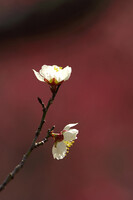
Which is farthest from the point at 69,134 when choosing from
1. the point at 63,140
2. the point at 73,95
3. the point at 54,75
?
the point at 73,95

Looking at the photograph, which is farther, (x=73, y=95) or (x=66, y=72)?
(x=73, y=95)

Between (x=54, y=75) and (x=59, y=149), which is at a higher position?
(x=54, y=75)

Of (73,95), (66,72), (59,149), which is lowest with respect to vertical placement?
(59,149)

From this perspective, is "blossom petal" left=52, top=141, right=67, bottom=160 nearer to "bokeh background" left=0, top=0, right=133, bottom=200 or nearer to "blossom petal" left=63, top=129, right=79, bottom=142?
"blossom petal" left=63, top=129, right=79, bottom=142

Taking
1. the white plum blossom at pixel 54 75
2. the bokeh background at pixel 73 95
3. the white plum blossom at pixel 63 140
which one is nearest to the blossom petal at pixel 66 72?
the white plum blossom at pixel 54 75

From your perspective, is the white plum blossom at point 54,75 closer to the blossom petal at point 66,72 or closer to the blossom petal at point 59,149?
the blossom petal at point 66,72

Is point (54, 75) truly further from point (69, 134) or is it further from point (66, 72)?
point (69, 134)

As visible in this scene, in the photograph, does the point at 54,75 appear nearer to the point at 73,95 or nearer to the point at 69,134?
the point at 69,134

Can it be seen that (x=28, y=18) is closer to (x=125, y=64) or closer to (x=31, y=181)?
(x=125, y=64)

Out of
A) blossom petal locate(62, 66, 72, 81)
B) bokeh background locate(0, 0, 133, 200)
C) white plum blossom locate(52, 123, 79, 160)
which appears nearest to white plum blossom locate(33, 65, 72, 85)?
blossom petal locate(62, 66, 72, 81)
